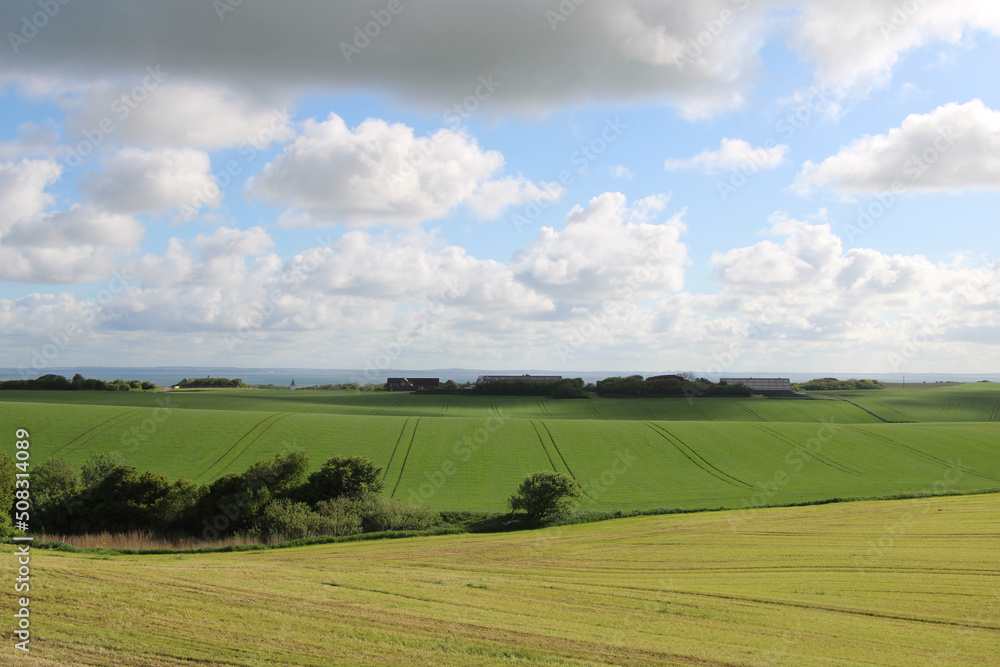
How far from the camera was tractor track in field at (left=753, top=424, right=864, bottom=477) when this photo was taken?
56500 mm

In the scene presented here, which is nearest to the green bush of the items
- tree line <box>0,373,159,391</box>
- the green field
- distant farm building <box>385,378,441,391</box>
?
the green field

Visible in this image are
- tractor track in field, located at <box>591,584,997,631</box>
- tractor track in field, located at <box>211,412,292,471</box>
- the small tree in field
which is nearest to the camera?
tractor track in field, located at <box>591,584,997,631</box>

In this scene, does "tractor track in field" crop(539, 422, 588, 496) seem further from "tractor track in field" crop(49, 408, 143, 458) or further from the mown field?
"tractor track in field" crop(49, 408, 143, 458)

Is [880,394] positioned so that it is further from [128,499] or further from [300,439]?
[128,499]

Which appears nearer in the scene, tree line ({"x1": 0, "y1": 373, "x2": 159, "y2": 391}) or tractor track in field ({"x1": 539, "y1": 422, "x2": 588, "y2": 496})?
tractor track in field ({"x1": 539, "y1": 422, "x2": 588, "y2": 496})

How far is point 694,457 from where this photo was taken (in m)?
60.1

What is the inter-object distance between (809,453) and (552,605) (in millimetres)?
52293

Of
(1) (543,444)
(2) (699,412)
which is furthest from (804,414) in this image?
(1) (543,444)

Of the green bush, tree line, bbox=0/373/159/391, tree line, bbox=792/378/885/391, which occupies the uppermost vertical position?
tree line, bbox=0/373/159/391

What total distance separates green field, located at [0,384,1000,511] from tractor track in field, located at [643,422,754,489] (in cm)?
12

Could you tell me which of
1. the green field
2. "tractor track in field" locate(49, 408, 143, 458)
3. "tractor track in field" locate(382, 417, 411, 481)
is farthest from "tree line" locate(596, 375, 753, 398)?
"tractor track in field" locate(49, 408, 143, 458)

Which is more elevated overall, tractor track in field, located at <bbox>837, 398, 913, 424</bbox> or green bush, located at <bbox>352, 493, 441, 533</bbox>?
tractor track in field, located at <bbox>837, 398, 913, 424</bbox>

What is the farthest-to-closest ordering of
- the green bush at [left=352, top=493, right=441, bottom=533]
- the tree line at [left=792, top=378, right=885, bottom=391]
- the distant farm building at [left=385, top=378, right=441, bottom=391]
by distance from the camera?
the tree line at [left=792, top=378, right=885, bottom=391], the distant farm building at [left=385, top=378, right=441, bottom=391], the green bush at [left=352, top=493, right=441, bottom=533]

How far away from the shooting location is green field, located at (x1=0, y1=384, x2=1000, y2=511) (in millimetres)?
48844
